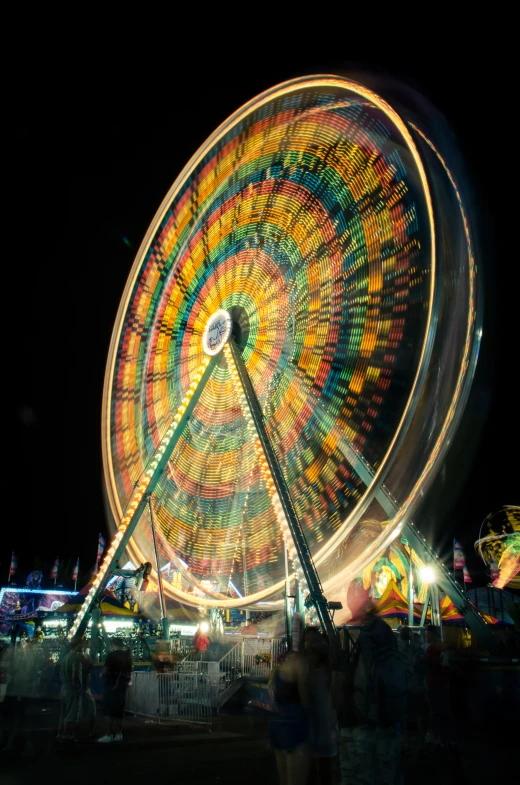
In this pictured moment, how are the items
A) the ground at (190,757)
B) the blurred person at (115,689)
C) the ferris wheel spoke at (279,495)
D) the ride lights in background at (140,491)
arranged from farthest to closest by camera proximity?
the ride lights in background at (140,491) → the ferris wheel spoke at (279,495) → the blurred person at (115,689) → the ground at (190,757)

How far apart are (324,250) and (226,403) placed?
441 cm

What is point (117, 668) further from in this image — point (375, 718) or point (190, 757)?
point (375, 718)

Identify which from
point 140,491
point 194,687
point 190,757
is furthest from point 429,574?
point 190,757

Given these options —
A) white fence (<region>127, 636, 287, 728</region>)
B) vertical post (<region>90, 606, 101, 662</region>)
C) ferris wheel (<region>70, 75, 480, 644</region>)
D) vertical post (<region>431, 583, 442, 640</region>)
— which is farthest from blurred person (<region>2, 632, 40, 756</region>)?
vertical post (<region>431, 583, 442, 640</region>)

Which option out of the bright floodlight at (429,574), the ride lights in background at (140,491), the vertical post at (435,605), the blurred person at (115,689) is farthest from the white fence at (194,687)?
the vertical post at (435,605)

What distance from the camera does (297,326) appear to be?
1344cm

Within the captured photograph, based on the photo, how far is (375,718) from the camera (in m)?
3.50

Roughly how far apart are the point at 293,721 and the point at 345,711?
17.3 inches

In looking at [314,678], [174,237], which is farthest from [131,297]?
[314,678]

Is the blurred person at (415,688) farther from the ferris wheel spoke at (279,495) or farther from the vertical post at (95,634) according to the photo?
the vertical post at (95,634)

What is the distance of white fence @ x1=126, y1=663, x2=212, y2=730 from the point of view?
31.9 feet

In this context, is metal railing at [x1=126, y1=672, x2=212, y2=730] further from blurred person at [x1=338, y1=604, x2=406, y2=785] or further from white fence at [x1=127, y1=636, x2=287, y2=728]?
blurred person at [x1=338, y1=604, x2=406, y2=785]

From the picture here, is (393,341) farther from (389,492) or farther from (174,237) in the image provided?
(174,237)

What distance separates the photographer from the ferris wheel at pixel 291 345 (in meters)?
9.99
